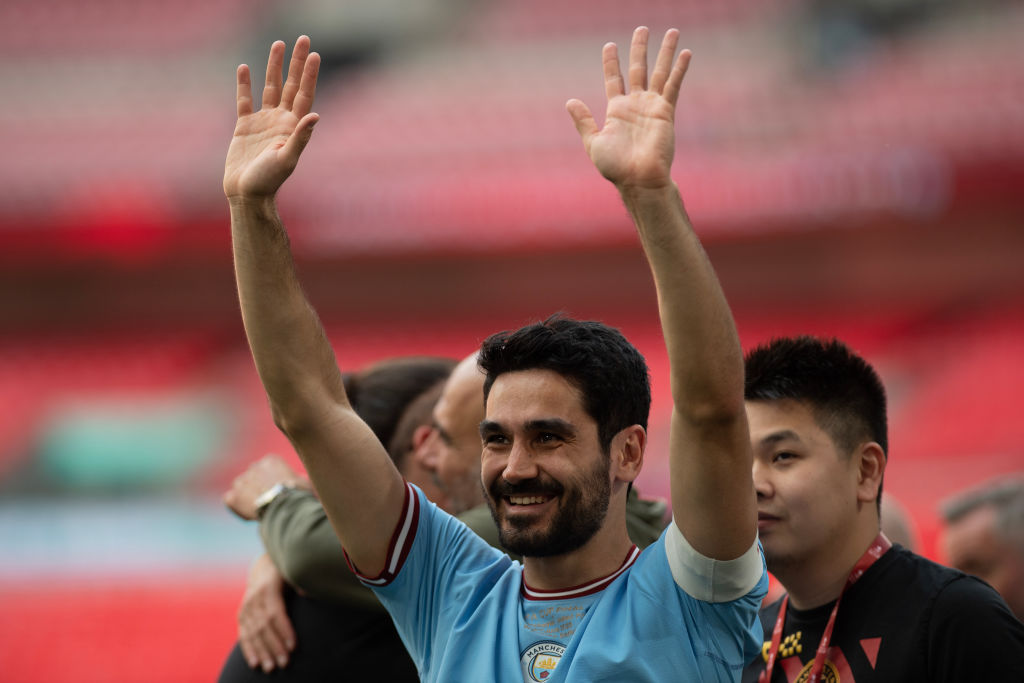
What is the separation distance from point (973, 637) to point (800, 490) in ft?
1.33

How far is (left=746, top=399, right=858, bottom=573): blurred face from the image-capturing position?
7.32ft

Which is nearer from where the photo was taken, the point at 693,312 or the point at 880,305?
the point at 693,312

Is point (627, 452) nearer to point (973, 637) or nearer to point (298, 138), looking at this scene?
point (973, 637)

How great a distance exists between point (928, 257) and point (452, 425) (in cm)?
1048

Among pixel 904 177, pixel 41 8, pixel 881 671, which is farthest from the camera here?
pixel 41 8

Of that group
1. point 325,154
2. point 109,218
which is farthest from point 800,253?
point 109,218

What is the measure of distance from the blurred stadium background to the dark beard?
322 inches

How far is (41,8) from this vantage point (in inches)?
598

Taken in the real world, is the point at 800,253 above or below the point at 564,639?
above

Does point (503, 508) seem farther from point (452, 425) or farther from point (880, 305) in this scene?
point (880, 305)

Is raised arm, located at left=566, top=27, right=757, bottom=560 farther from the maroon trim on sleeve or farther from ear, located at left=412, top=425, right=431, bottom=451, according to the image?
ear, located at left=412, top=425, right=431, bottom=451

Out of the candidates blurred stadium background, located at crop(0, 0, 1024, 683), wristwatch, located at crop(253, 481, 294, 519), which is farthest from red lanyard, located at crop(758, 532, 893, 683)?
blurred stadium background, located at crop(0, 0, 1024, 683)

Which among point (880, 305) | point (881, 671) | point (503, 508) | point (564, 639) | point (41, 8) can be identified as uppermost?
point (41, 8)

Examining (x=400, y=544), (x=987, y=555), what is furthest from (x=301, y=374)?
(x=987, y=555)
